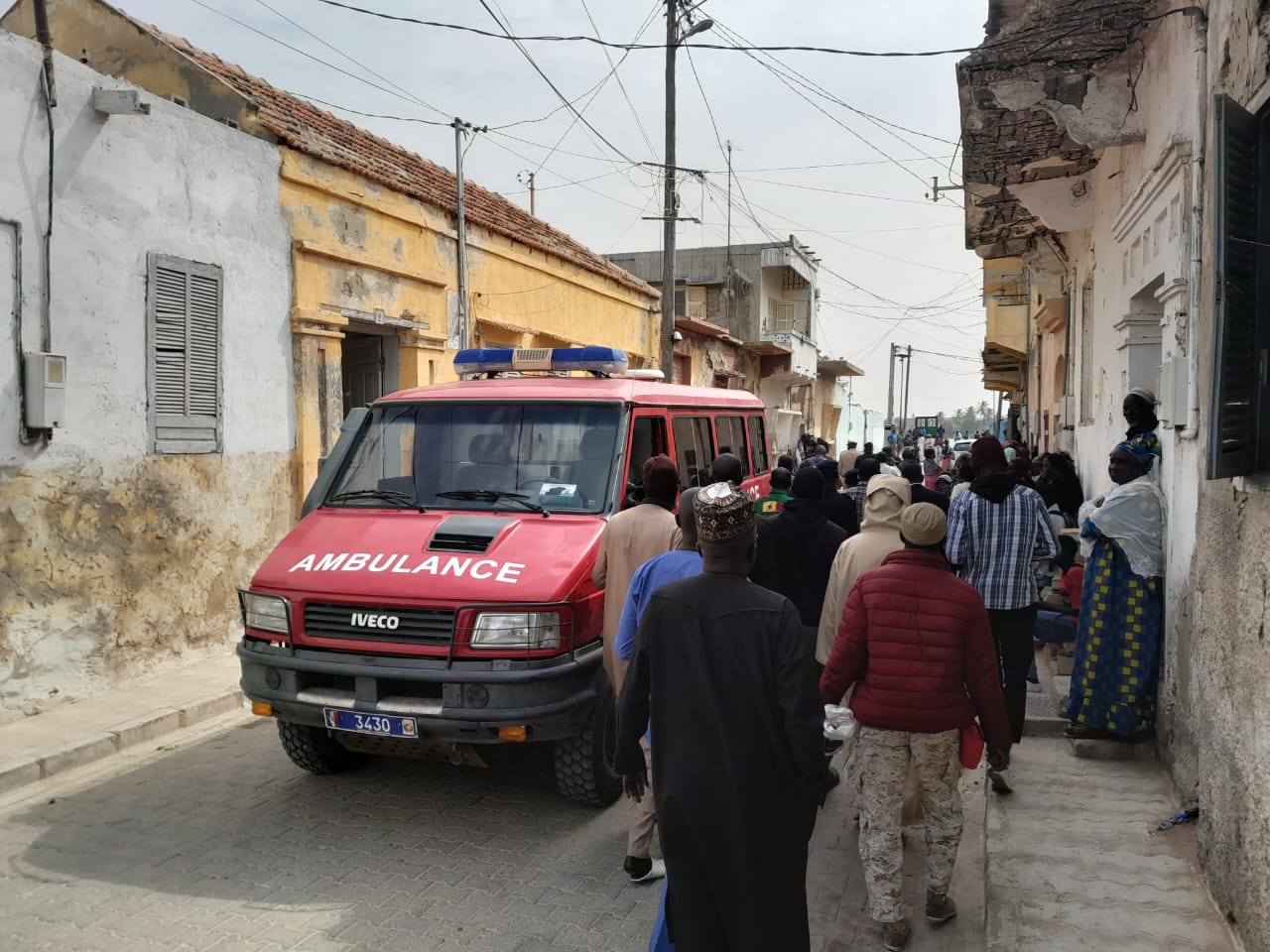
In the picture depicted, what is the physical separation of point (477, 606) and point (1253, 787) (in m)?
3.08

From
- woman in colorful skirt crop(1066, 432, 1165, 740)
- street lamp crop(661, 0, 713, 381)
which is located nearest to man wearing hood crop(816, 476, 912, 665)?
woman in colorful skirt crop(1066, 432, 1165, 740)

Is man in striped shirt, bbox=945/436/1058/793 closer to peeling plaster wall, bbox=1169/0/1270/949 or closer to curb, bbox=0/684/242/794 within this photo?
peeling plaster wall, bbox=1169/0/1270/949

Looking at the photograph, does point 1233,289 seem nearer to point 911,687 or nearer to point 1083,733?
point 911,687

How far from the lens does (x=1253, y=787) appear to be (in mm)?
3293

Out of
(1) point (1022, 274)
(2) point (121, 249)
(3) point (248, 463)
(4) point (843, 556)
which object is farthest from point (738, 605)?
(1) point (1022, 274)

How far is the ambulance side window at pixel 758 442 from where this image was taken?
8.70 m

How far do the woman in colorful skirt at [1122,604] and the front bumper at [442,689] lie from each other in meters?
2.78

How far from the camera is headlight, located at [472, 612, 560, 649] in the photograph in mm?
4523

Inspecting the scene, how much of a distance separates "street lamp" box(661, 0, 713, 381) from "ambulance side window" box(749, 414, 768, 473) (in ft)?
27.3

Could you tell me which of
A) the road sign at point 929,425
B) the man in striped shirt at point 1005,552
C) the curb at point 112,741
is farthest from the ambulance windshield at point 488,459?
the road sign at point 929,425

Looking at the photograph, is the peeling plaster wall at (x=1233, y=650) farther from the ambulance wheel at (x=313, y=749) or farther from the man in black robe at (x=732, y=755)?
the ambulance wheel at (x=313, y=749)

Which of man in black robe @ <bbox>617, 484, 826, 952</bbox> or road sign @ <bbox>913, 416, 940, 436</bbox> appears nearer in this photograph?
man in black robe @ <bbox>617, 484, 826, 952</bbox>

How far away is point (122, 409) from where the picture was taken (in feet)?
24.1

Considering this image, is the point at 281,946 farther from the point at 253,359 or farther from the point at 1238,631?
the point at 253,359
